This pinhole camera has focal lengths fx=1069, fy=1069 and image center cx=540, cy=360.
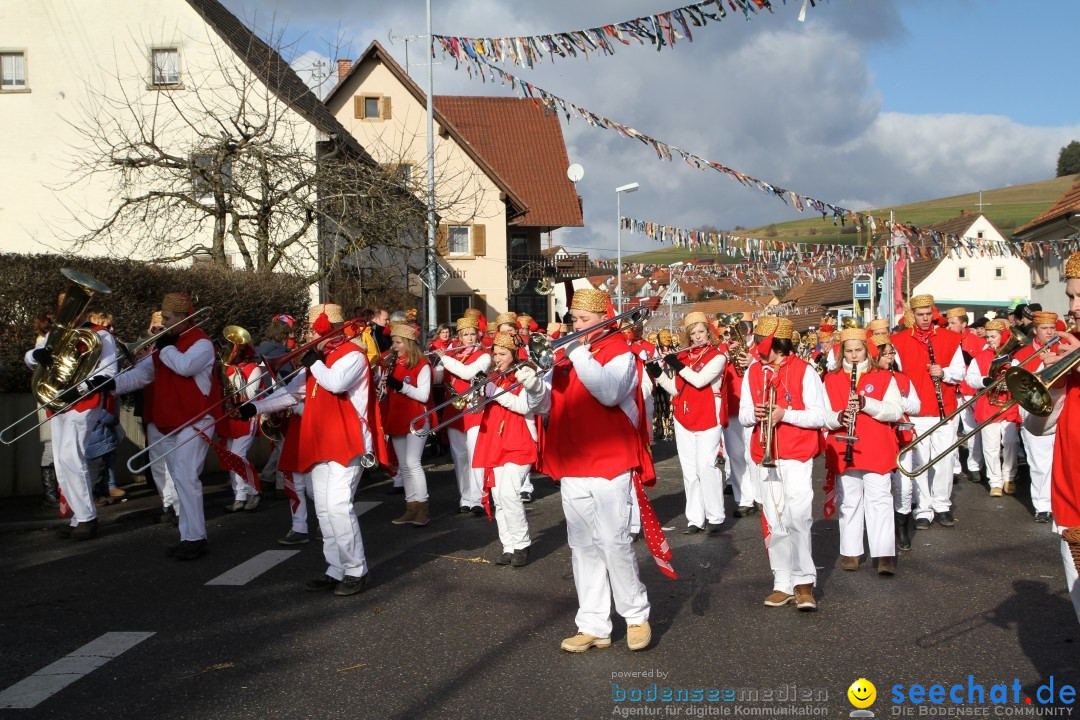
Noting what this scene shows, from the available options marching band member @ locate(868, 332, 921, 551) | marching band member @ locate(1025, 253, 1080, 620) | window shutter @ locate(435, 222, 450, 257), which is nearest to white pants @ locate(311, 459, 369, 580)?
marching band member @ locate(868, 332, 921, 551)

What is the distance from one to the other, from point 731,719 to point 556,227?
1662 inches

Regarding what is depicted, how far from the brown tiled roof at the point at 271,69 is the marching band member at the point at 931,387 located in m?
12.2

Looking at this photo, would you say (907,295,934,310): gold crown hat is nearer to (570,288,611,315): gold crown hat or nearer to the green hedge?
(570,288,611,315): gold crown hat

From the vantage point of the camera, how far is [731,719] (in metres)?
4.63

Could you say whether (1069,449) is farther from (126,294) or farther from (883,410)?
(126,294)

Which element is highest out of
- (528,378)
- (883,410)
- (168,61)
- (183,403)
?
(168,61)

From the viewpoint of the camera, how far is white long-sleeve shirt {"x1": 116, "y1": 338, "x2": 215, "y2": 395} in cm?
803

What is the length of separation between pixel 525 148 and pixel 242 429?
3882cm

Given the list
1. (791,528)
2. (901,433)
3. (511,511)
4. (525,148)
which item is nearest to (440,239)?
(511,511)

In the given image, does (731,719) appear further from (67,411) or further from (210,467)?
(210,467)

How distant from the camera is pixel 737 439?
10.8 m

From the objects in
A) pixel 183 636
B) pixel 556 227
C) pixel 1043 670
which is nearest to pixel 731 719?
pixel 1043 670

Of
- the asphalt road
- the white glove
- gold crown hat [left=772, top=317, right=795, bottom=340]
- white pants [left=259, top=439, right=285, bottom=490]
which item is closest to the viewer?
the asphalt road

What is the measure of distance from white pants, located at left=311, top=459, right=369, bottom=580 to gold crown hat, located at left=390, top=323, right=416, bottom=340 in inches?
95.2
